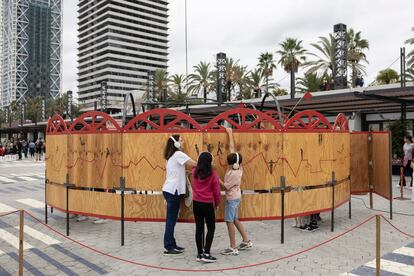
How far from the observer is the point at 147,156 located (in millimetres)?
6832

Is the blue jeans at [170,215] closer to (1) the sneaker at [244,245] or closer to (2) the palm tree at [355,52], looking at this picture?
(1) the sneaker at [244,245]

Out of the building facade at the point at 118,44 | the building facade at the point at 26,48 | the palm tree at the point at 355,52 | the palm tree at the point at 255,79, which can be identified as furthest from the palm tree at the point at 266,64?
the building facade at the point at 26,48

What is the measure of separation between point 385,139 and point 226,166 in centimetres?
447

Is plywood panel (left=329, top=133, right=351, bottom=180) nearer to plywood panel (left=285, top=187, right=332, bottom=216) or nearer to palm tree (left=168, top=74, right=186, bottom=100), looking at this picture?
plywood panel (left=285, top=187, right=332, bottom=216)

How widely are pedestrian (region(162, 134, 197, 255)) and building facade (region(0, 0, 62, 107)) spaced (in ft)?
646

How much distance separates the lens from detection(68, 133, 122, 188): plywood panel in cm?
708

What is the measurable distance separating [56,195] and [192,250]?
3.50 metres

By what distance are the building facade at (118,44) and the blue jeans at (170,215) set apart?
138 m

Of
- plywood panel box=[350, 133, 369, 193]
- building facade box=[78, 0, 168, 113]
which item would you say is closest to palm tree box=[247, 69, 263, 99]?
plywood panel box=[350, 133, 369, 193]

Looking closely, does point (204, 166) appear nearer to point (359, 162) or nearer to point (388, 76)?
point (359, 162)

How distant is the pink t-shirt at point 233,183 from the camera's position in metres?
6.13

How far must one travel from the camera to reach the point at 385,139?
895cm

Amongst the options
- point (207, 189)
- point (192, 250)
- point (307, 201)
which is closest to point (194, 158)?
point (207, 189)

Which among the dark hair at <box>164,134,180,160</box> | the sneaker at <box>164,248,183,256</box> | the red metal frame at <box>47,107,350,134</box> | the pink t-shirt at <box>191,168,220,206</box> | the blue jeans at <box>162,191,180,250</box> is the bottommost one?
the sneaker at <box>164,248,183,256</box>
